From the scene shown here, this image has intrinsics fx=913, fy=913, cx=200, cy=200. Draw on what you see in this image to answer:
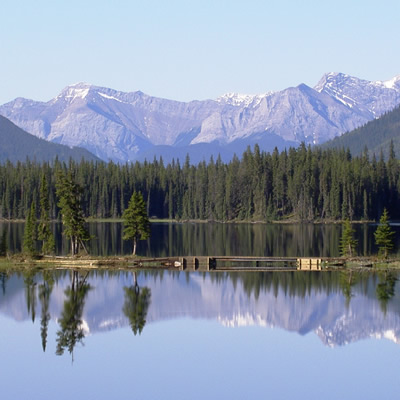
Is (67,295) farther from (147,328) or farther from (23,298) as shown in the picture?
(147,328)

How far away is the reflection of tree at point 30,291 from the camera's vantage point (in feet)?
239

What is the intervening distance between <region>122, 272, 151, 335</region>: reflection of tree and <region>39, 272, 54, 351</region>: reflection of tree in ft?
20.6

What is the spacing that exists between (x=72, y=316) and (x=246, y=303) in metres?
15.4

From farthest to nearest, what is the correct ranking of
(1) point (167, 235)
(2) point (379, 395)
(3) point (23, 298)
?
(1) point (167, 235), (3) point (23, 298), (2) point (379, 395)

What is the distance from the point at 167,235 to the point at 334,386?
4315 inches

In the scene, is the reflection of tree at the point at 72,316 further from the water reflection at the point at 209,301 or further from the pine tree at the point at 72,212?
the pine tree at the point at 72,212

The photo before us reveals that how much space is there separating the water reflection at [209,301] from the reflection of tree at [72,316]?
69mm

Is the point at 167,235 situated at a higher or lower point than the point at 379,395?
higher

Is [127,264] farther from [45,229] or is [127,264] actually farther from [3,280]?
[3,280]

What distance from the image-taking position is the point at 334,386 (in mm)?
51156

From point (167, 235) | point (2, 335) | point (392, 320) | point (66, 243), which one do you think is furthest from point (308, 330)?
point (167, 235)

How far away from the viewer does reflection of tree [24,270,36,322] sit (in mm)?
72931

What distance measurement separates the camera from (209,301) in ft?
259

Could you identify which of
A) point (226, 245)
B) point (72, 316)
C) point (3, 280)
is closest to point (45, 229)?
point (3, 280)
